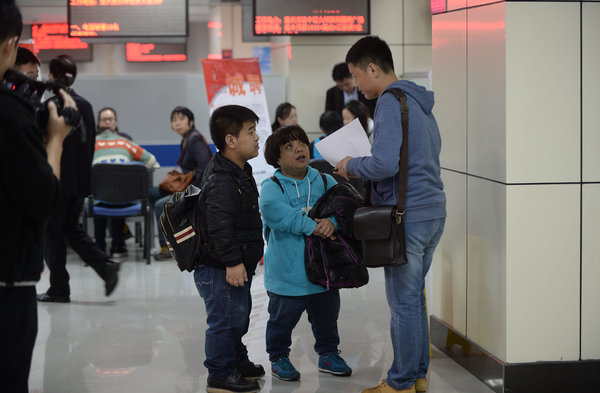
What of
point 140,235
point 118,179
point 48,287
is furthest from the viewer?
point 140,235

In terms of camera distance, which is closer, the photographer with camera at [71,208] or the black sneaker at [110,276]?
the black sneaker at [110,276]

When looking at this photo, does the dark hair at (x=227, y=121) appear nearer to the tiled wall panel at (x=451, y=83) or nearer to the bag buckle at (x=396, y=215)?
the bag buckle at (x=396, y=215)

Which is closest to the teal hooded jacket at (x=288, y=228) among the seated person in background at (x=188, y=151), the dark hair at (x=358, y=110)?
the dark hair at (x=358, y=110)

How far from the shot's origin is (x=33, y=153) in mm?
1964

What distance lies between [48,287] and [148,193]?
1499 millimetres

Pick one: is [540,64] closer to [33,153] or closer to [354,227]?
[354,227]

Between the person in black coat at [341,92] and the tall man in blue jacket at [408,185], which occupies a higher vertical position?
the person in black coat at [341,92]

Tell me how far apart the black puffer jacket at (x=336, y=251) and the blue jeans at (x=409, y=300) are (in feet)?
0.90

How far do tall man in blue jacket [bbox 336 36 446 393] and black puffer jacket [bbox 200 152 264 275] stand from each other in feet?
1.46

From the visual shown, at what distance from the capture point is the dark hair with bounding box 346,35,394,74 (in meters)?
3.32

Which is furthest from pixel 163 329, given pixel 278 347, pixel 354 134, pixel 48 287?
pixel 354 134

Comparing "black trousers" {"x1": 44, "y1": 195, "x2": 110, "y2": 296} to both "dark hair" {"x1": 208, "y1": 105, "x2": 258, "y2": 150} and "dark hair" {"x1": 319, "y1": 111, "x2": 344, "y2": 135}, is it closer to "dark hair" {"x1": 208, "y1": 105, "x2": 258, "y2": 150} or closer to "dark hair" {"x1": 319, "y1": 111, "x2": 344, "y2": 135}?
"dark hair" {"x1": 208, "y1": 105, "x2": 258, "y2": 150}

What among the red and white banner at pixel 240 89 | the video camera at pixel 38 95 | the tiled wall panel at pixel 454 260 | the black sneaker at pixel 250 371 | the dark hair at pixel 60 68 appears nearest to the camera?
the video camera at pixel 38 95

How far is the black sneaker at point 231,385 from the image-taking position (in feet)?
11.8
